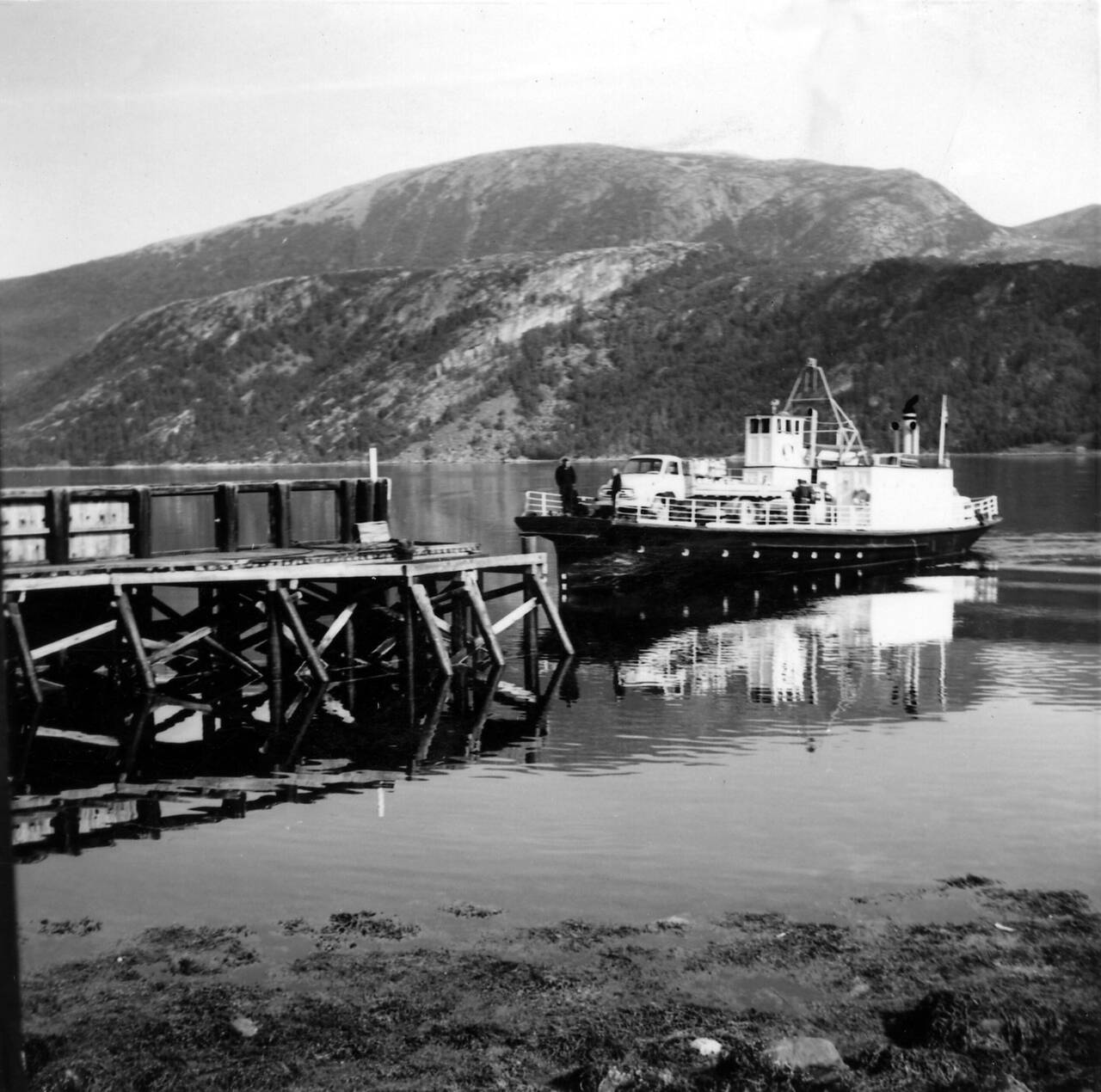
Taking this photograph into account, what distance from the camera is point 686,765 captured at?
784 inches

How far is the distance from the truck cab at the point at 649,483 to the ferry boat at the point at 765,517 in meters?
0.05

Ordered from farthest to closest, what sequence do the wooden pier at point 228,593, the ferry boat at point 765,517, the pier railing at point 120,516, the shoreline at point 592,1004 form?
the ferry boat at point 765,517
the pier railing at point 120,516
the wooden pier at point 228,593
the shoreline at point 592,1004

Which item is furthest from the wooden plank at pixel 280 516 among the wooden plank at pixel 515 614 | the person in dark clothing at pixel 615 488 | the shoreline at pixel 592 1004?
the person in dark clothing at pixel 615 488

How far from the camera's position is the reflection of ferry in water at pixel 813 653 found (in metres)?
27.7

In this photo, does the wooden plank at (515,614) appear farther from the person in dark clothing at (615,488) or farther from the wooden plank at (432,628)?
the person in dark clothing at (615,488)

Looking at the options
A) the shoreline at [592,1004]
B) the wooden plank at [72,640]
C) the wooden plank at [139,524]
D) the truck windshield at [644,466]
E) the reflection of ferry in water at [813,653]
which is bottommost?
the reflection of ferry in water at [813,653]

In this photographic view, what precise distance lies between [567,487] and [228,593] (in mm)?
21270

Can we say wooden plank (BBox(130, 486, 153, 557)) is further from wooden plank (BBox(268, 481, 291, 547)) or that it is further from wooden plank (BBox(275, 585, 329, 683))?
wooden plank (BBox(268, 481, 291, 547))

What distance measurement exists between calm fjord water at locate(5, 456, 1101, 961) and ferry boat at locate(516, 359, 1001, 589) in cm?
1106

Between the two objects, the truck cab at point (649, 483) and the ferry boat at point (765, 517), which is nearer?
the ferry boat at point (765, 517)

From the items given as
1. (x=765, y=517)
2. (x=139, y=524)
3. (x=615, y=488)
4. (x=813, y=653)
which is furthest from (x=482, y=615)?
(x=765, y=517)

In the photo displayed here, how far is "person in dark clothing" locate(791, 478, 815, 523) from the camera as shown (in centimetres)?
5091

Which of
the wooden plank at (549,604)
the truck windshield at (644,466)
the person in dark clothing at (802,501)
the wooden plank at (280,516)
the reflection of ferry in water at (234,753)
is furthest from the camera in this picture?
the truck windshield at (644,466)

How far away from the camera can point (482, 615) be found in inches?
1091
